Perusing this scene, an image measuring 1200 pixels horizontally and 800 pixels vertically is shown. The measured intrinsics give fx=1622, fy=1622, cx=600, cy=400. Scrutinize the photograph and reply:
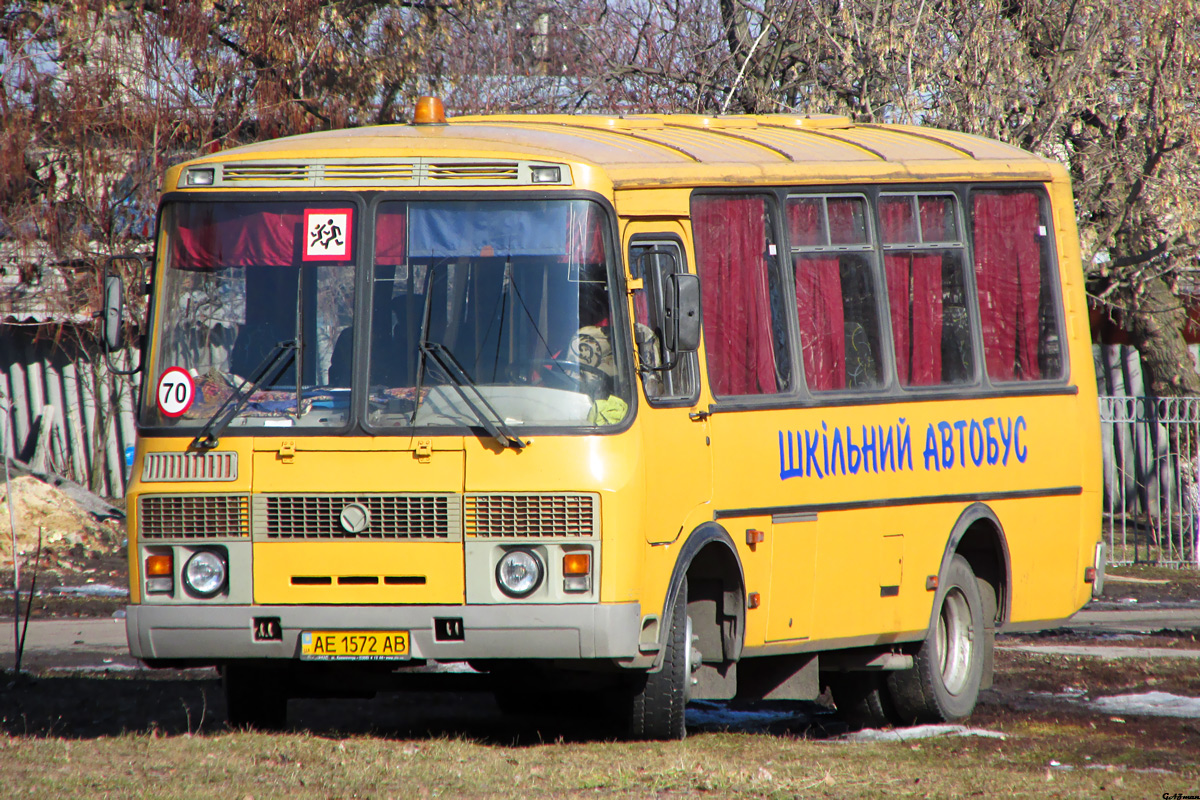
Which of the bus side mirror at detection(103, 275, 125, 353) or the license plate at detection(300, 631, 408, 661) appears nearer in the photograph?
the license plate at detection(300, 631, 408, 661)

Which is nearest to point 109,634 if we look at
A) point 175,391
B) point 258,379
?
point 175,391

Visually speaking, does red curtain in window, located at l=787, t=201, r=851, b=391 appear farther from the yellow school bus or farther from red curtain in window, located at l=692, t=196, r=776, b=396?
red curtain in window, located at l=692, t=196, r=776, b=396

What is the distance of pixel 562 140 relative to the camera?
309 inches

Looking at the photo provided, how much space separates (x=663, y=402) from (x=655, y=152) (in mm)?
1371

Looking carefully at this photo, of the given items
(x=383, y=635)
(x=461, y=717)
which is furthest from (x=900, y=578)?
(x=383, y=635)

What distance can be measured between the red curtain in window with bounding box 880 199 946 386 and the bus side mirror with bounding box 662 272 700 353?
7.06 ft

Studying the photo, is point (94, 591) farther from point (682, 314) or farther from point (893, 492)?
point (682, 314)

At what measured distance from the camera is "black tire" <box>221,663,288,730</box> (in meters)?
8.25

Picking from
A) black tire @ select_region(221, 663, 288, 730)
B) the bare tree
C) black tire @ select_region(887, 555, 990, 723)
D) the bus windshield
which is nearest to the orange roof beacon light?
the bus windshield

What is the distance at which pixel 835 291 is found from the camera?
8.77 metres

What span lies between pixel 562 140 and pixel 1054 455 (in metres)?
3.84

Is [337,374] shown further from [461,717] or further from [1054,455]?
[1054,455]

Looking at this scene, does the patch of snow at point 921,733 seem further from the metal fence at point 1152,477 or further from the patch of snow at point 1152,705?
the metal fence at point 1152,477

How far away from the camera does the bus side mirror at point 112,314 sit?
7594mm
